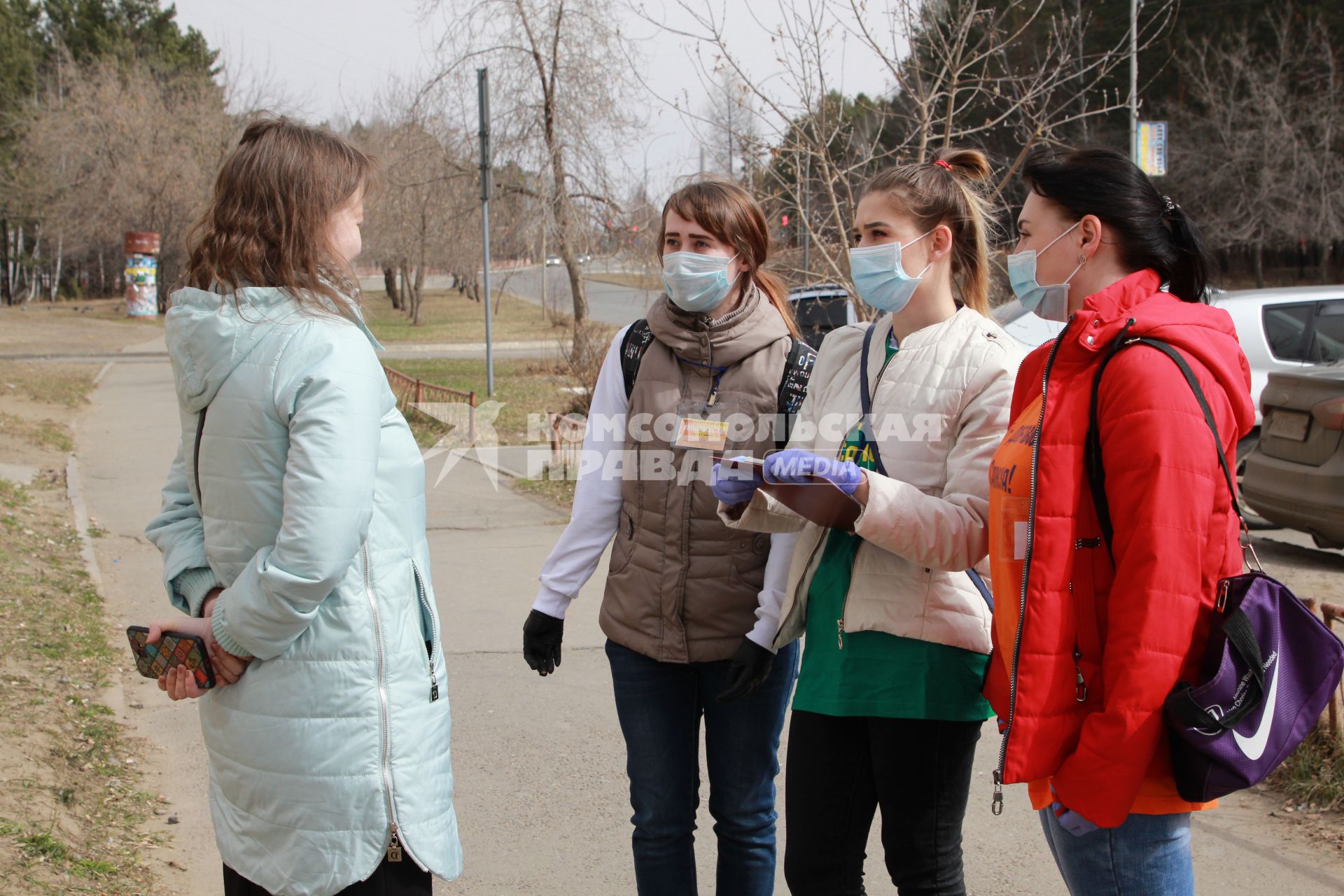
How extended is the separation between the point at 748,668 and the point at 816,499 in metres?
0.52

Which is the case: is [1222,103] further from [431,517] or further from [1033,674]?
[1033,674]

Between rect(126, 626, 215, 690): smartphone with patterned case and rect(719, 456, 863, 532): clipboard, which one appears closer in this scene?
rect(126, 626, 215, 690): smartphone with patterned case

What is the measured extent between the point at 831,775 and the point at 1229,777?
0.91 meters

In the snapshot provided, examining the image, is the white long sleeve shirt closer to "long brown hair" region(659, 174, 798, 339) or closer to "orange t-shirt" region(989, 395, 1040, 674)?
"long brown hair" region(659, 174, 798, 339)

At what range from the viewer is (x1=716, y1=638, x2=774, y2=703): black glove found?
2691 mm

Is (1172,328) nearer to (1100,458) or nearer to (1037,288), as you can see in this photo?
(1100,458)

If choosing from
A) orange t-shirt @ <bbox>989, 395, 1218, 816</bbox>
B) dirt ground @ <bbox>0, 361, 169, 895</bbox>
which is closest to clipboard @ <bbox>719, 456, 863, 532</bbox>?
orange t-shirt @ <bbox>989, 395, 1218, 816</bbox>

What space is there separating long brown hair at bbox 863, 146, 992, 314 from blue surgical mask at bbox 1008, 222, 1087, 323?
33 cm

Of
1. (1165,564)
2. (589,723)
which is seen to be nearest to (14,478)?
(589,723)

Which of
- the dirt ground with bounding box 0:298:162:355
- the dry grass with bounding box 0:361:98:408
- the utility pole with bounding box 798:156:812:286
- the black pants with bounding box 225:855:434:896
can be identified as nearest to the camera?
the black pants with bounding box 225:855:434:896

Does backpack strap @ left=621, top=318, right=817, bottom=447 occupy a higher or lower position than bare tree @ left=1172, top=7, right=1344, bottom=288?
lower

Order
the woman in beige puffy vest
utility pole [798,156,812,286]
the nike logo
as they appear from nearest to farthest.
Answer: the nike logo
the woman in beige puffy vest
utility pole [798,156,812,286]

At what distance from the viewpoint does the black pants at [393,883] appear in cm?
219

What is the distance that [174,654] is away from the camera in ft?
7.10
